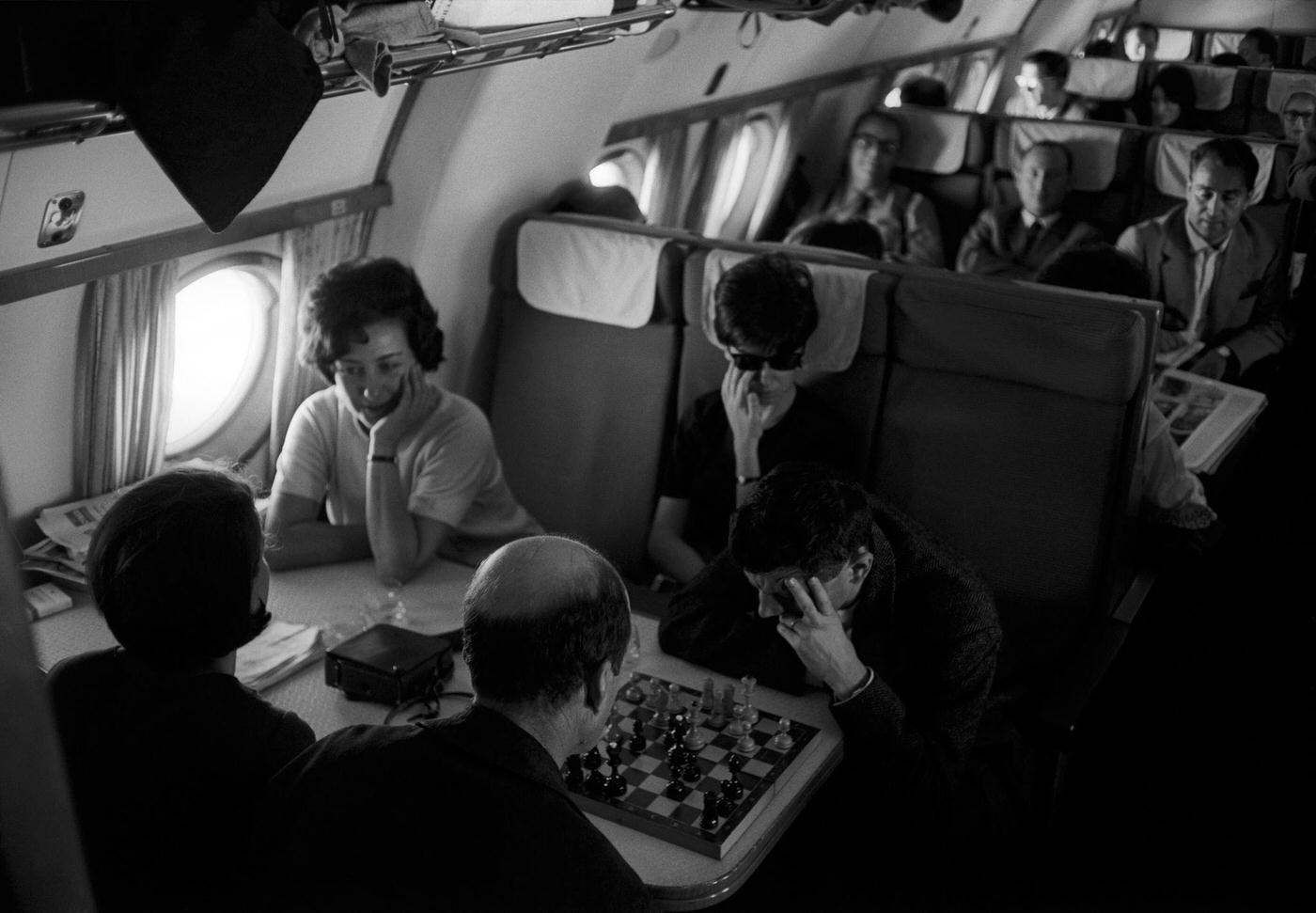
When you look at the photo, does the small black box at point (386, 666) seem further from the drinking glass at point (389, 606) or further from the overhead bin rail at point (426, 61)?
the overhead bin rail at point (426, 61)

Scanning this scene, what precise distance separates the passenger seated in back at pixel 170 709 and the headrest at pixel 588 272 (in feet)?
7.57

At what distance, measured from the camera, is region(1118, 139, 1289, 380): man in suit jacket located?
5.96 meters

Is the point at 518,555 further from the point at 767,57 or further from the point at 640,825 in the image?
the point at 767,57

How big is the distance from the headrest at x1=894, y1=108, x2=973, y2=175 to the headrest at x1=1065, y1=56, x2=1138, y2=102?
3.35 m

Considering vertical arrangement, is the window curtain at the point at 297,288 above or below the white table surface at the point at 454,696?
above

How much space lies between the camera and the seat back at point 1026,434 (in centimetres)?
356

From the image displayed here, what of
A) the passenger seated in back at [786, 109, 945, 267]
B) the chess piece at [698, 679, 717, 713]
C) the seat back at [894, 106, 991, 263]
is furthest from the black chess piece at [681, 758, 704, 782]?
the seat back at [894, 106, 991, 263]

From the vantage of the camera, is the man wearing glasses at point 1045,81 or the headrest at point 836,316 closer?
the headrest at point 836,316

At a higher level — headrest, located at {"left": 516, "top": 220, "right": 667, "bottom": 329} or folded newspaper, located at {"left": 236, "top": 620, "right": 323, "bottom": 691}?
headrest, located at {"left": 516, "top": 220, "right": 667, "bottom": 329}

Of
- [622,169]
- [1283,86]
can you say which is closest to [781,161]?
[622,169]

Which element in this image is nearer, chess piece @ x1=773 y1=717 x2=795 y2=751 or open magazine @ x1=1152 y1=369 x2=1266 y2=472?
chess piece @ x1=773 y1=717 x2=795 y2=751

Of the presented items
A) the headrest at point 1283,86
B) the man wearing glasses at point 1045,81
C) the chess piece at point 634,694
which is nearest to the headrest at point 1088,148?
the man wearing glasses at point 1045,81

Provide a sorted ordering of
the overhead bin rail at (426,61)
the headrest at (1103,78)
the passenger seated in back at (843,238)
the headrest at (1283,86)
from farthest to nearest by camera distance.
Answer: the headrest at (1103,78), the headrest at (1283,86), the passenger seated in back at (843,238), the overhead bin rail at (426,61)

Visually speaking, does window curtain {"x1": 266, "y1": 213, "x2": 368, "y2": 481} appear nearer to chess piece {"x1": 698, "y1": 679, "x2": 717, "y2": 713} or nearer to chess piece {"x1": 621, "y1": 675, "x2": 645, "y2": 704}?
chess piece {"x1": 621, "y1": 675, "x2": 645, "y2": 704}
